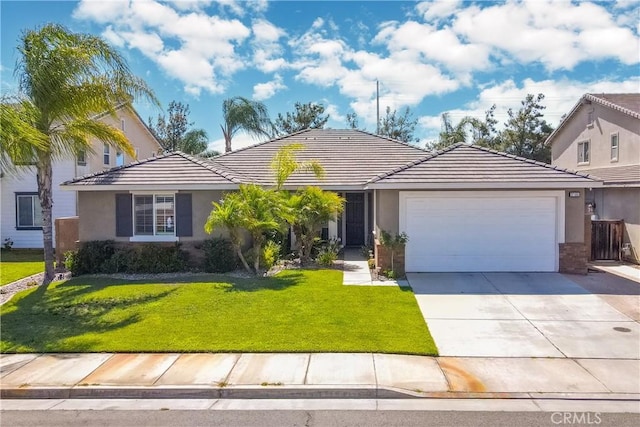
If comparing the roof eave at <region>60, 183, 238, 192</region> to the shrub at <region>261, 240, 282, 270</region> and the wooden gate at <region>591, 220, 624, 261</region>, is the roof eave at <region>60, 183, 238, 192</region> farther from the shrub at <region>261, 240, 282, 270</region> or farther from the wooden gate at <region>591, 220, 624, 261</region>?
the wooden gate at <region>591, 220, 624, 261</region>

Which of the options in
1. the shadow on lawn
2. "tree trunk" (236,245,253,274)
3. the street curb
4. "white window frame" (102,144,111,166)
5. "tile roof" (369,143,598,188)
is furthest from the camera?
"white window frame" (102,144,111,166)

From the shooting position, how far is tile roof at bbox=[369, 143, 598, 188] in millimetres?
12695

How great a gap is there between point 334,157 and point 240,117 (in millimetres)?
13867

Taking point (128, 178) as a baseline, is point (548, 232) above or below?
below

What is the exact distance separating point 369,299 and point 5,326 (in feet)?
24.6

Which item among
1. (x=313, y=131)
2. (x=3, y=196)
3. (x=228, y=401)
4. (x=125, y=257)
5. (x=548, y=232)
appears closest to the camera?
(x=228, y=401)

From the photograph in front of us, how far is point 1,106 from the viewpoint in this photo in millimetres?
9148

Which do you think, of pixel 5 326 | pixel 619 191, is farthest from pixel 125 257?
pixel 619 191

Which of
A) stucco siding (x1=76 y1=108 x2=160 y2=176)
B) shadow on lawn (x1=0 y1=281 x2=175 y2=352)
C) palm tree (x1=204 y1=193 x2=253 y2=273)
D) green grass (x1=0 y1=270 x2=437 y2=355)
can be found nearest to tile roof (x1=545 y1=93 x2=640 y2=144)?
green grass (x1=0 y1=270 x2=437 y2=355)

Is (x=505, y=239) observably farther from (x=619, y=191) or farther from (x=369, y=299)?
(x=619, y=191)

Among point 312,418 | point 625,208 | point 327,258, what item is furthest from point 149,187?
point 625,208

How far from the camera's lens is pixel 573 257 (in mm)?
12992

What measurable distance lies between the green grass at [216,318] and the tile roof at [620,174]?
981 centimetres

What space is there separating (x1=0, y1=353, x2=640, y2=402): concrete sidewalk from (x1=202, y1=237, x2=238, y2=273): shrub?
6.45m
